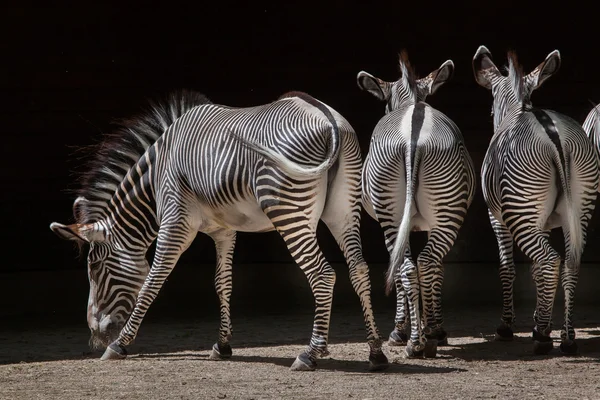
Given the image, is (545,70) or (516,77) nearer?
(516,77)

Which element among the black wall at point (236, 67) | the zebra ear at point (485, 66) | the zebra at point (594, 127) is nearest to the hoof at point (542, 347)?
the zebra at point (594, 127)

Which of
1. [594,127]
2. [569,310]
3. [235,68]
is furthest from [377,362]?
[235,68]

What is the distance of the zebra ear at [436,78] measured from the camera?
915cm

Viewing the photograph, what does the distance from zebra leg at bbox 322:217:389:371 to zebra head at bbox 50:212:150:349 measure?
69.0 inches

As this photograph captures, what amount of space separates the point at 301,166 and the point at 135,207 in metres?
1.69

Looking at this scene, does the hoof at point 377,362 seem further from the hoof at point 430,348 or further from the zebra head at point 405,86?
the zebra head at point 405,86

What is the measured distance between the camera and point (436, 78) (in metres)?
9.20

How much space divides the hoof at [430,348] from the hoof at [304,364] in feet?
3.51

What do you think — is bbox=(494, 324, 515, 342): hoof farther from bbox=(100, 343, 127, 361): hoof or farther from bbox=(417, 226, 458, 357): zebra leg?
bbox=(100, 343, 127, 361): hoof

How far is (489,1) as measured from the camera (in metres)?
11.8

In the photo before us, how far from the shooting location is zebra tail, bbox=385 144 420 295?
6.89m

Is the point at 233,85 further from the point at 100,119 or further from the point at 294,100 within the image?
the point at 294,100

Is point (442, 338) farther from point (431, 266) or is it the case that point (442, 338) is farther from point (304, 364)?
point (304, 364)


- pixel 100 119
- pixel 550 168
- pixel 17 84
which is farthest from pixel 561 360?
pixel 17 84
